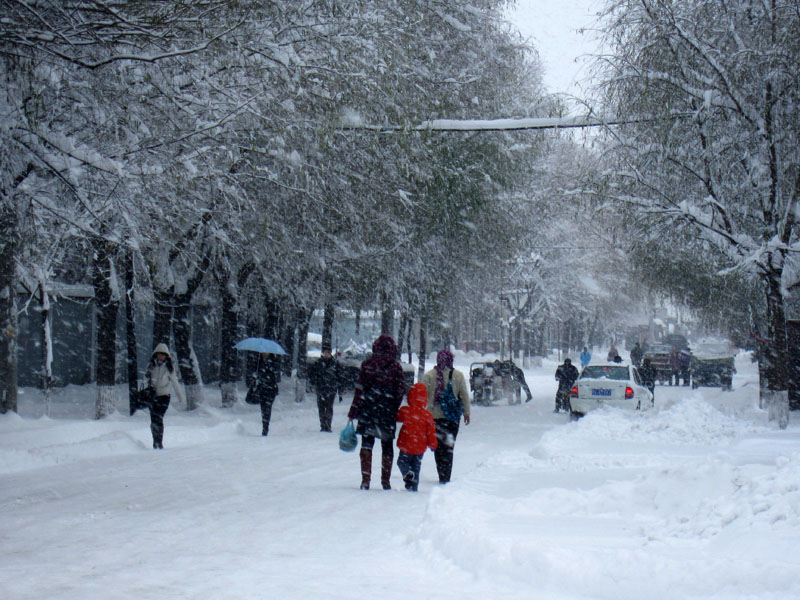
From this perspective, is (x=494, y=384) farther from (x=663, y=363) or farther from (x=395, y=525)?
(x=395, y=525)

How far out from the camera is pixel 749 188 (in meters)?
17.5

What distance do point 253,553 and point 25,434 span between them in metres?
9.04

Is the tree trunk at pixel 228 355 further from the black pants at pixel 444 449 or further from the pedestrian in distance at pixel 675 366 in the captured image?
the pedestrian in distance at pixel 675 366

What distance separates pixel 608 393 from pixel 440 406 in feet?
38.0

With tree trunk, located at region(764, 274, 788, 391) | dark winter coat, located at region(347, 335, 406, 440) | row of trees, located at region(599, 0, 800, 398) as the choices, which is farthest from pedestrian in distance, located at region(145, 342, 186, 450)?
tree trunk, located at region(764, 274, 788, 391)

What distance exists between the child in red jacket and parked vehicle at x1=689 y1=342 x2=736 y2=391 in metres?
30.8

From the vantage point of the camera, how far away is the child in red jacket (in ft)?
34.9

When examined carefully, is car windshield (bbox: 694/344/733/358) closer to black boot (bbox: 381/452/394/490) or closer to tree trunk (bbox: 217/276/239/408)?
tree trunk (bbox: 217/276/239/408)

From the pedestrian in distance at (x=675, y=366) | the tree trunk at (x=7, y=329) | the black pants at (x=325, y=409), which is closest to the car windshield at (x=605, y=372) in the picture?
the black pants at (x=325, y=409)

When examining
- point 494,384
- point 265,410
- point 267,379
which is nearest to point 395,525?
point 267,379

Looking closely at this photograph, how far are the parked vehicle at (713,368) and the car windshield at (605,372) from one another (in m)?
17.2

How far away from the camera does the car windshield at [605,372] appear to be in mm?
22875

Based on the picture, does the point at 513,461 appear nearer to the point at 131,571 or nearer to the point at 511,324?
the point at 131,571

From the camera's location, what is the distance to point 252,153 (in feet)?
47.4
